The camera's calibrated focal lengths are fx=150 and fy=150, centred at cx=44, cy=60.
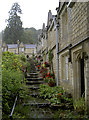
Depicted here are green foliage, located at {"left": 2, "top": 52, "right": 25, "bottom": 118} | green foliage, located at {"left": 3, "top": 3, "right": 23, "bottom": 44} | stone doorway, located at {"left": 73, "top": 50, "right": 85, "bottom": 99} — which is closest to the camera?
green foliage, located at {"left": 2, "top": 52, "right": 25, "bottom": 118}

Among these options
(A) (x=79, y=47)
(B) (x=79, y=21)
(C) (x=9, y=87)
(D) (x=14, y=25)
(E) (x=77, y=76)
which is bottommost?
(C) (x=9, y=87)

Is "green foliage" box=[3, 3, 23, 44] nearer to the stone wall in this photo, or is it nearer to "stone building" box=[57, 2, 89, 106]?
"stone building" box=[57, 2, 89, 106]

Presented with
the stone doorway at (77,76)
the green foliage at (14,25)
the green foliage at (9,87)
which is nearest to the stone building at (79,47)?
the stone doorway at (77,76)

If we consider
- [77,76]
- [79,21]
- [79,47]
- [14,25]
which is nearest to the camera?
[79,47]

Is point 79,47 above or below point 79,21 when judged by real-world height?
below

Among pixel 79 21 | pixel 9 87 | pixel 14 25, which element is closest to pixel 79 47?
pixel 79 21

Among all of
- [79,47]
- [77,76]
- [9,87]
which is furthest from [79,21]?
[9,87]

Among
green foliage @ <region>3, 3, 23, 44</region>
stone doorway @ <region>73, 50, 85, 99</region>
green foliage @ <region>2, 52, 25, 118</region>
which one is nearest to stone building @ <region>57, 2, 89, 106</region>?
stone doorway @ <region>73, 50, 85, 99</region>

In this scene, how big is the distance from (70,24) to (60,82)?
4.24 m

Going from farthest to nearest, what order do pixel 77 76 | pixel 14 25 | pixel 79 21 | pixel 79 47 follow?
pixel 14 25 < pixel 77 76 < pixel 79 21 < pixel 79 47

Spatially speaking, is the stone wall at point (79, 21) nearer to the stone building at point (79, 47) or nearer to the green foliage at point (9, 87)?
the stone building at point (79, 47)

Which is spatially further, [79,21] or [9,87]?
[79,21]

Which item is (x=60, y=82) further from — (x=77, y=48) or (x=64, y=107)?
(x=77, y=48)

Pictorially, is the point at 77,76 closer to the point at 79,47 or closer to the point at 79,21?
the point at 79,47
